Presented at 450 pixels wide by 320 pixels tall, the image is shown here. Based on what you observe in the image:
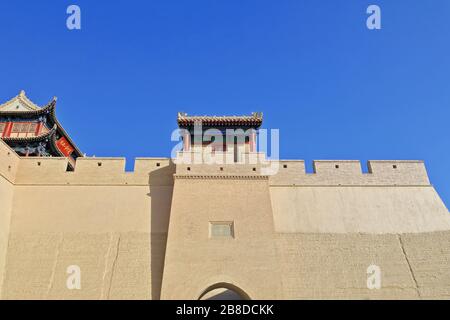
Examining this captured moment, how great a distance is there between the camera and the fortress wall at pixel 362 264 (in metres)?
8.77

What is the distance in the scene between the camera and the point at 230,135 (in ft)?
42.1

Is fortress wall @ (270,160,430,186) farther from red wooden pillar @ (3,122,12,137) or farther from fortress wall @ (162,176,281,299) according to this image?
red wooden pillar @ (3,122,12,137)

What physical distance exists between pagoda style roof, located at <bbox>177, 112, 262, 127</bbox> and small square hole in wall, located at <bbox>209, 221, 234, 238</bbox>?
451 centimetres

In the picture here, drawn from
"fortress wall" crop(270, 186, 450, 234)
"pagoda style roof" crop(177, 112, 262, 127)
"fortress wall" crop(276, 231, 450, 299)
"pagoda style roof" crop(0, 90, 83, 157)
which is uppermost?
"pagoda style roof" crop(0, 90, 83, 157)

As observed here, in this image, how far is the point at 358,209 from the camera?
10.1m

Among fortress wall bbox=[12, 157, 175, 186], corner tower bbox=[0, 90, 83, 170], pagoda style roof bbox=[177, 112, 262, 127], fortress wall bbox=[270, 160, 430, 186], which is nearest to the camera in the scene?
fortress wall bbox=[12, 157, 175, 186]

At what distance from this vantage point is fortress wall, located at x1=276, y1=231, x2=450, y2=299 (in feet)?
28.8

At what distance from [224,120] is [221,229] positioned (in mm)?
4734

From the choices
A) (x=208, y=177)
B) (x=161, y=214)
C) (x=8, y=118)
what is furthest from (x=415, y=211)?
(x=8, y=118)

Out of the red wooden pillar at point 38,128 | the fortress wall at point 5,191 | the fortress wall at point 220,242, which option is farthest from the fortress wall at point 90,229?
the red wooden pillar at point 38,128

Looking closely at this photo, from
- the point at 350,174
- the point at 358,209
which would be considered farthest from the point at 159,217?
the point at 350,174

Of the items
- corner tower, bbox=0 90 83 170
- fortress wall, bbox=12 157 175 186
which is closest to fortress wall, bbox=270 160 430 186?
fortress wall, bbox=12 157 175 186
